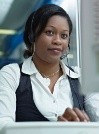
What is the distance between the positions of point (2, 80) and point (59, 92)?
0.70 ft

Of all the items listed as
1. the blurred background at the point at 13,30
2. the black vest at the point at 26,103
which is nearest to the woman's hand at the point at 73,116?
the black vest at the point at 26,103

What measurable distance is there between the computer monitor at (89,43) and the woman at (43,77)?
58 centimetres

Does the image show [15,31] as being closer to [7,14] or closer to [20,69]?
[7,14]

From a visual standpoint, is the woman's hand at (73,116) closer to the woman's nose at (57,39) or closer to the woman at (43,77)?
the woman at (43,77)

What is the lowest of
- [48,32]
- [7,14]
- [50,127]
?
[50,127]

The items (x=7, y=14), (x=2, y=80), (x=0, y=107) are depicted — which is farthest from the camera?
(x=7, y=14)

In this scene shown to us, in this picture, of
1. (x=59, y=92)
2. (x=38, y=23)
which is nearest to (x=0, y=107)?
(x=59, y=92)

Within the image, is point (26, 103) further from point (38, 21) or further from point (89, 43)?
point (89, 43)

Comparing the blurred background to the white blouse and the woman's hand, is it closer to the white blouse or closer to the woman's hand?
the white blouse

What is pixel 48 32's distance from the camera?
1071 mm

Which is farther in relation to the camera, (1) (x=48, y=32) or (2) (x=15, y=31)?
(2) (x=15, y=31)

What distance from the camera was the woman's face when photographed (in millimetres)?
1052

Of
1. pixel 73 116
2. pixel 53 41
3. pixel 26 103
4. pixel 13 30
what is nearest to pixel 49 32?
pixel 53 41

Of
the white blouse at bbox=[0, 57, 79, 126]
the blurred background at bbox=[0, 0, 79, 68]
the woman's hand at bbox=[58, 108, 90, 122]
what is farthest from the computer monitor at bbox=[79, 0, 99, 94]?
the blurred background at bbox=[0, 0, 79, 68]
